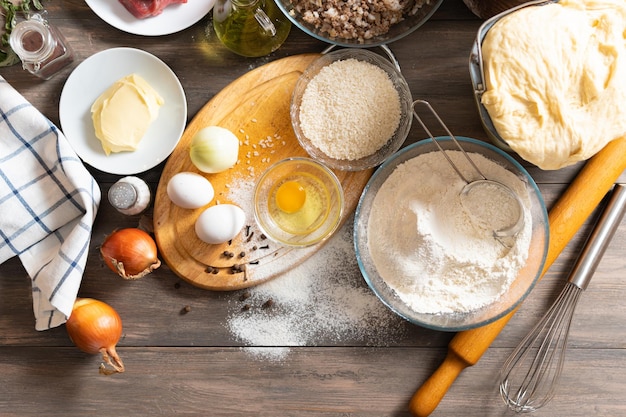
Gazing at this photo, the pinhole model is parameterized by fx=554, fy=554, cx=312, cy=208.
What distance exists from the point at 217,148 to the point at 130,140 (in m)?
0.26

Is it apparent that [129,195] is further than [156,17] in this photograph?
No

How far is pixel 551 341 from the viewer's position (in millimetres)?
1575

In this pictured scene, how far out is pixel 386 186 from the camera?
1523 millimetres

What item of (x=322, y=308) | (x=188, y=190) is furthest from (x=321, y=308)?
(x=188, y=190)

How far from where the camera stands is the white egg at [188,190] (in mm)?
1470

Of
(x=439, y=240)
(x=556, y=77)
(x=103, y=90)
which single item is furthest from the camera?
(x=103, y=90)

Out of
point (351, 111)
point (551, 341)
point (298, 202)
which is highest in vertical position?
point (351, 111)

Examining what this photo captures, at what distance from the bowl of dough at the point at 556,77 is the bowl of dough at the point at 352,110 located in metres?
0.28

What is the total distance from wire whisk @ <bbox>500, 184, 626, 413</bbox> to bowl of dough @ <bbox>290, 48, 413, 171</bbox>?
0.60 meters

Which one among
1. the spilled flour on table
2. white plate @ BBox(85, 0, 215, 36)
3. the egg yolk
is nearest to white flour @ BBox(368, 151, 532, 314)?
the spilled flour on table

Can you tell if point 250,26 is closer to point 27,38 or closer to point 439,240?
point 27,38

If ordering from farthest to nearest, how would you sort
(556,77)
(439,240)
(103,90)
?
1. (103,90)
2. (439,240)
3. (556,77)

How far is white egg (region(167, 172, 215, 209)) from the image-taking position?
147cm

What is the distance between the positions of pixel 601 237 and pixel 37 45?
5.33ft
